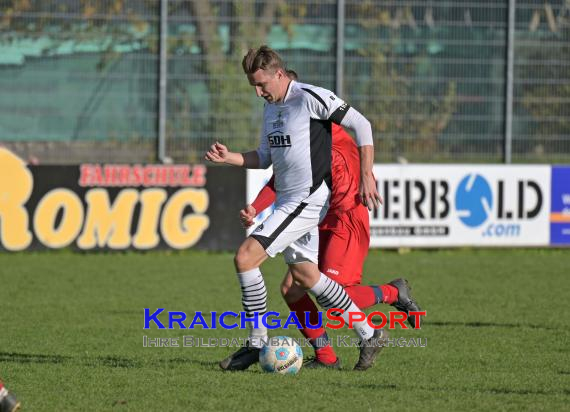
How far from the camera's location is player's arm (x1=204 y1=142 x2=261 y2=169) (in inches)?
292

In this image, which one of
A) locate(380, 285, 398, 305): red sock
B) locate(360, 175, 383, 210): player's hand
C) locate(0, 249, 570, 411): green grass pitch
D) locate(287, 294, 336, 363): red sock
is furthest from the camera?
locate(380, 285, 398, 305): red sock

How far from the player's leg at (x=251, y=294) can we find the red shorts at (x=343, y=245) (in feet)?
2.17

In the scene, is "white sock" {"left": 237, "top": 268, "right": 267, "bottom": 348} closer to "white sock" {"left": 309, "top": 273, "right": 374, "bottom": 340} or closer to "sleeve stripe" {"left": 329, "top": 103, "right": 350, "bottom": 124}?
"white sock" {"left": 309, "top": 273, "right": 374, "bottom": 340}

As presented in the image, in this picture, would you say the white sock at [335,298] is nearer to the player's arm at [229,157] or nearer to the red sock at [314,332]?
the red sock at [314,332]

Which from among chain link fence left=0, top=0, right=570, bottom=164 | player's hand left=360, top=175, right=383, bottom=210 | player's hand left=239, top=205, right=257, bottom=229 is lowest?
player's hand left=239, top=205, right=257, bottom=229

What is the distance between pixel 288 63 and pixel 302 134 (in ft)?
34.4

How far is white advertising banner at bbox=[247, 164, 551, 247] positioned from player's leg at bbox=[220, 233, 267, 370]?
8774 millimetres

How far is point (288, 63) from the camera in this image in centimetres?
1766

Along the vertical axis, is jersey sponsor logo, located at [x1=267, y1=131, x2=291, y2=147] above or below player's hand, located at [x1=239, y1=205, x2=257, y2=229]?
above

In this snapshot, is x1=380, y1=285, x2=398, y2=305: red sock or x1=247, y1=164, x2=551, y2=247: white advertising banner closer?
x1=380, y1=285, x2=398, y2=305: red sock

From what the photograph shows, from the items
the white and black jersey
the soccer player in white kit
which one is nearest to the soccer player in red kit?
the soccer player in white kit

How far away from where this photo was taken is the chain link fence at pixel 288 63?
55.9ft

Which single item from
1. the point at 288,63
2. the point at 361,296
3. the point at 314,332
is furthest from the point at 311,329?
the point at 288,63

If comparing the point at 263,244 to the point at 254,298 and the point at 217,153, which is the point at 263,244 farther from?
the point at 217,153
